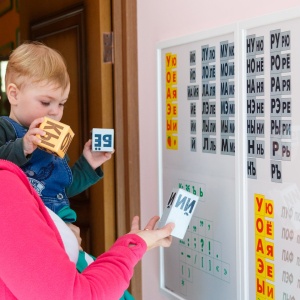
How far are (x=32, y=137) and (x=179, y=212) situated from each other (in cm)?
42

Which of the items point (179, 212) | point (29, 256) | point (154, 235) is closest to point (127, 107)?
point (179, 212)

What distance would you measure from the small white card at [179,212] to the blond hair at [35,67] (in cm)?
42

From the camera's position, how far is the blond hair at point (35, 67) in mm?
1448

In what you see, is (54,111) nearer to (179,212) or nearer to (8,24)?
(179,212)

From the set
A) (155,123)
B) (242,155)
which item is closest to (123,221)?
→ (155,123)

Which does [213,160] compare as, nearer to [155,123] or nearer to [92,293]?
[155,123]

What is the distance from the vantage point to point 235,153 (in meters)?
1.54

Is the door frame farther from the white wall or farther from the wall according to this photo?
the wall

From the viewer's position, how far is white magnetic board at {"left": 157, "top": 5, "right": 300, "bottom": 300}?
4.54ft

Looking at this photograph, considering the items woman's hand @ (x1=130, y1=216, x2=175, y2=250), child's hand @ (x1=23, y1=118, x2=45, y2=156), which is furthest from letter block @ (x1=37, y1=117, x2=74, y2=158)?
woman's hand @ (x1=130, y1=216, x2=175, y2=250)

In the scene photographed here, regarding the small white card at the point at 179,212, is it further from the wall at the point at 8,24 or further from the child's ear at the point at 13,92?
the wall at the point at 8,24

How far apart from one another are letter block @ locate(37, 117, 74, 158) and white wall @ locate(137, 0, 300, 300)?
0.56 metres

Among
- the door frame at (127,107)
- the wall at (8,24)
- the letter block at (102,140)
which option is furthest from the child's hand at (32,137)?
A: the wall at (8,24)

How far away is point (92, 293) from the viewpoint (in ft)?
3.29
